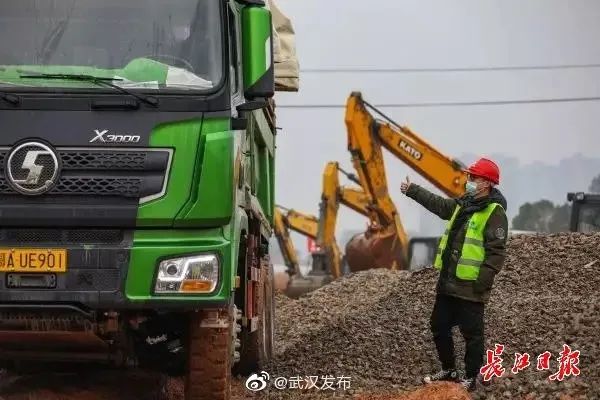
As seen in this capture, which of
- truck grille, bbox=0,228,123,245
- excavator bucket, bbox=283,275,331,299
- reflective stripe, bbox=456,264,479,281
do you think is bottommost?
excavator bucket, bbox=283,275,331,299

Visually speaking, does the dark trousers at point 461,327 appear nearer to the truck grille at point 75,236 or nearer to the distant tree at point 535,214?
the truck grille at point 75,236

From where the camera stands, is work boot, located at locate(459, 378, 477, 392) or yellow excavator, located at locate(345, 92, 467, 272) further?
yellow excavator, located at locate(345, 92, 467, 272)

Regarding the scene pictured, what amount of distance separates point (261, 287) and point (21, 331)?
11.8 feet

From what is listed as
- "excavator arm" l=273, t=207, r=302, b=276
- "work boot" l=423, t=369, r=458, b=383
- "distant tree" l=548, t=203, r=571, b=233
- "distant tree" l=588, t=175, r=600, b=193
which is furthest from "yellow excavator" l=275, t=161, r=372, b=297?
"distant tree" l=548, t=203, r=571, b=233

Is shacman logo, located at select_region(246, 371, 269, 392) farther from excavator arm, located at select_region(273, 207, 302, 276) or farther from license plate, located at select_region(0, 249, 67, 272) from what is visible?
excavator arm, located at select_region(273, 207, 302, 276)

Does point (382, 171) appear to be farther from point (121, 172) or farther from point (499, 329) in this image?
point (121, 172)

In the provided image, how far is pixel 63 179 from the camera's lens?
21.4ft

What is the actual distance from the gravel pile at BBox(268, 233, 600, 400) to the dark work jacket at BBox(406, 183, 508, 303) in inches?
28.9

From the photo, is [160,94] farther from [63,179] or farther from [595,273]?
[595,273]

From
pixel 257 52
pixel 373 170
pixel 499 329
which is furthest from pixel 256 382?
pixel 373 170

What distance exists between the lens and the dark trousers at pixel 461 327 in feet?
27.9

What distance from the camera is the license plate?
6449 millimetres

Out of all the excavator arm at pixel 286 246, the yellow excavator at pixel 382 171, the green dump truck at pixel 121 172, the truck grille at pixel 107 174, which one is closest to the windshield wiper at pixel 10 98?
the green dump truck at pixel 121 172

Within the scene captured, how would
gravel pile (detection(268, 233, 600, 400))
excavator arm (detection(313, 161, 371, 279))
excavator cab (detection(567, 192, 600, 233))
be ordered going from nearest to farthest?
gravel pile (detection(268, 233, 600, 400)) → excavator cab (detection(567, 192, 600, 233)) → excavator arm (detection(313, 161, 371, 279))
